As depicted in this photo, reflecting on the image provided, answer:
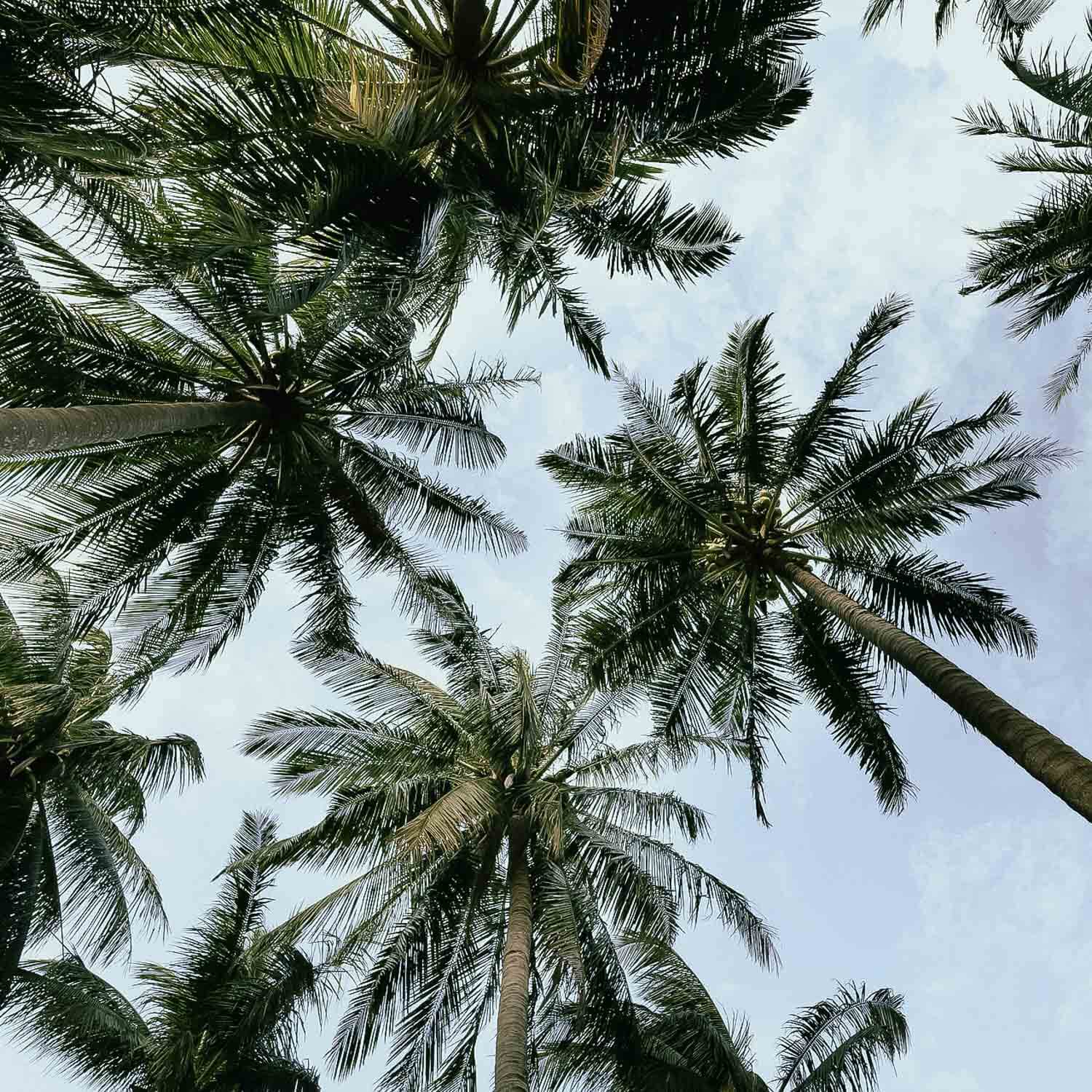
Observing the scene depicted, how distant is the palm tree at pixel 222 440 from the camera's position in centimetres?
835

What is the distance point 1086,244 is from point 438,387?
9.56 m

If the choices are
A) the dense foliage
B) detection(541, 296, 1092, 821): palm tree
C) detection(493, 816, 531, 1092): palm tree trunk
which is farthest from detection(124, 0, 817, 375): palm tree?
detection(493, 816, 531, 1092): palm tree trunk

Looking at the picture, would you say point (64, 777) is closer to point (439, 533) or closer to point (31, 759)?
point (31, 759)

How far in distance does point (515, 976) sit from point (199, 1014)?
15.0ft

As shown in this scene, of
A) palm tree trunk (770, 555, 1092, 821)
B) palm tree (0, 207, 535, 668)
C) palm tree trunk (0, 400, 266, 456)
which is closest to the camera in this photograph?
palm tree trunk (0, 400, 266, 456)

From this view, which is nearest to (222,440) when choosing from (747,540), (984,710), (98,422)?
(98,422)

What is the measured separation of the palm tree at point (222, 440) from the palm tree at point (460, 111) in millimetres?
714

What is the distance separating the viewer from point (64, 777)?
11883 mm

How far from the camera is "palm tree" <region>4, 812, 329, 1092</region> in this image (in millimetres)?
10969

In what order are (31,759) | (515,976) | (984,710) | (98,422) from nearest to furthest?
(98,422) < (984,710) < (515,976) < (31,759)

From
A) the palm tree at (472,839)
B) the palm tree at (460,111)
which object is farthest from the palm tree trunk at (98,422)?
the palm tree at (472,839)

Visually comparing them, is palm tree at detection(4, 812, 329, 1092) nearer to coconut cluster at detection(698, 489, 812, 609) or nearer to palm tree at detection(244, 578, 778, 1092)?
palm tree at detection(244, 578, 778, 1092)

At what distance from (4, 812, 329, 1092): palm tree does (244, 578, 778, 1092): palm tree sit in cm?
74

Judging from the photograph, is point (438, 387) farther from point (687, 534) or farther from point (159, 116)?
point (159, 116)
